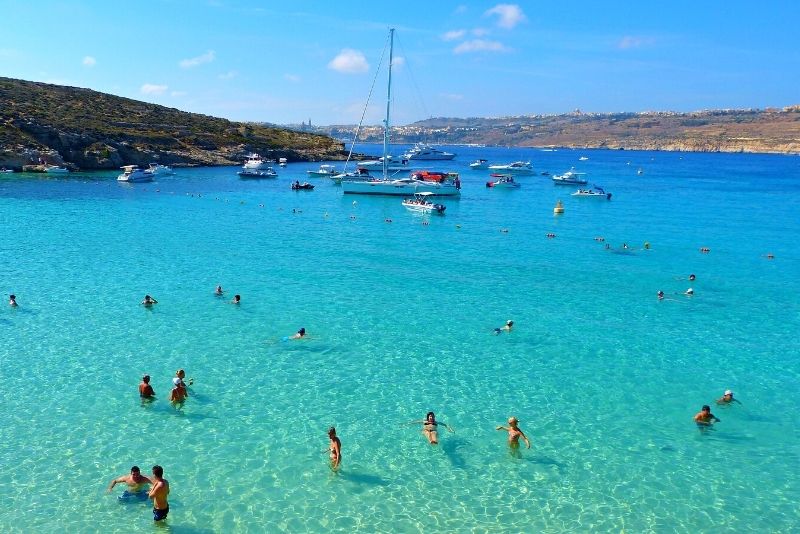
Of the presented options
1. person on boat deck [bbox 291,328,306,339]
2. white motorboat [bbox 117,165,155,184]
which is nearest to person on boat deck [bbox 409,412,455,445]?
person on boat deck [bbox 291,328,306,339]

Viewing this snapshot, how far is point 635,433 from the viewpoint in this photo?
17.4 m

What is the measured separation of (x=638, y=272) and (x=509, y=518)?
27683 mm

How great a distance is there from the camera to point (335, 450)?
50.5 ft

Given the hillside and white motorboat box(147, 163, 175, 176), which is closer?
white motorboat box(147, 163, 175, 176)

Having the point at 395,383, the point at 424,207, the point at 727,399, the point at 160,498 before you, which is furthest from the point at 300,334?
the point at 424,207

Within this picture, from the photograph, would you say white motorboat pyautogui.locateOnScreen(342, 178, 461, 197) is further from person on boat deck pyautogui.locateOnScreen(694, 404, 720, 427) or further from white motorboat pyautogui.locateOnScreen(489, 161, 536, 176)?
person on boat deck pyautogui.locateOnScreen(694, 404, 720, 427)

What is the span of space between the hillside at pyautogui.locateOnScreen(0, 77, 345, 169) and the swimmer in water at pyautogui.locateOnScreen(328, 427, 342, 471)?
83.2 metres

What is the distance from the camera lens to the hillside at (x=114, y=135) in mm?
86500

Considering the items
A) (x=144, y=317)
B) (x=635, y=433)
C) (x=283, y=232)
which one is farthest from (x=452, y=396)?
(x=283, y=232)

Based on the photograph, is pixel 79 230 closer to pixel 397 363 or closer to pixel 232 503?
pixel 397 363

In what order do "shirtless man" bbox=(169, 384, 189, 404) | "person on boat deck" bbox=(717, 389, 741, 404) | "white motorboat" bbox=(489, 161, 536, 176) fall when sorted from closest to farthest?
"shirtless man" bbox=(169, 384, 189, 404) → "person on boat deck" bbox=(717, 389, 741, 404) → "white motorboat" bbox=(489, 161, 536, 176)

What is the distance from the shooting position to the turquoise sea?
45.9ft

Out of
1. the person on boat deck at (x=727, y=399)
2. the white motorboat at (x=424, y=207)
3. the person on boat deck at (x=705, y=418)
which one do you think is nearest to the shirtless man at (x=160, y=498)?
the person on boat deck at (x=705, y=418)

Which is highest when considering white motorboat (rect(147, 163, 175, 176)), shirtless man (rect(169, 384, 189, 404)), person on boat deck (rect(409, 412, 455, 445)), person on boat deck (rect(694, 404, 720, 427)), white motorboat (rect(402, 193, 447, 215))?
white motorboat (rect(147, 163, 175, 176))
